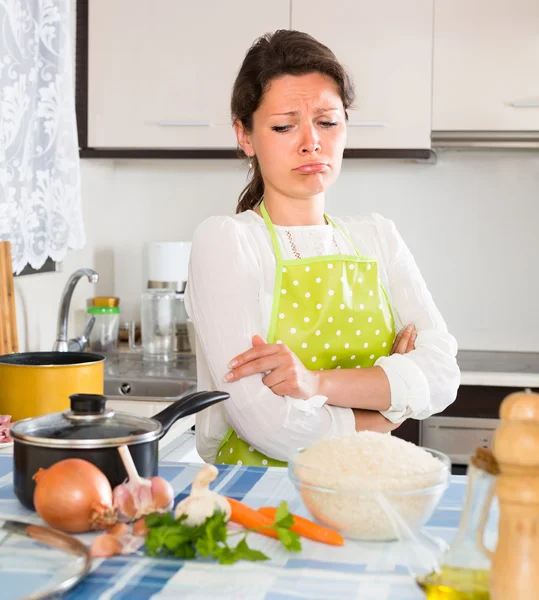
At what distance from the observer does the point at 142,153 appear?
2.94 metres

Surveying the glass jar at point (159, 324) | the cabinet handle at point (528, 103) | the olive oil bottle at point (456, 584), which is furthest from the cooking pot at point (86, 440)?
the cabinet handle at point (528, 103)

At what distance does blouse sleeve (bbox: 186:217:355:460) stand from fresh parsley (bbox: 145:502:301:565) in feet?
1.77

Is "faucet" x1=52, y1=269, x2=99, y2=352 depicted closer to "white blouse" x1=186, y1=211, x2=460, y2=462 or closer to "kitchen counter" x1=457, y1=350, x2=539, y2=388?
"white blouse" x1=186, y1=211, x2=460, y2=462

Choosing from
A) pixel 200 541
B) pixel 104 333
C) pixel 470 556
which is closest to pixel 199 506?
pixel 200 541

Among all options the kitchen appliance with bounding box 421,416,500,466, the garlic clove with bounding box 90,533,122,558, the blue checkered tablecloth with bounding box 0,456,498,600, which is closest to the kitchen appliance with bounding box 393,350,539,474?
the kitchen appliance with bounding box 421,416,500,466

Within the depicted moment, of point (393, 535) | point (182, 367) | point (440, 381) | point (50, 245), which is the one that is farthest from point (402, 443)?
point (182, 367)

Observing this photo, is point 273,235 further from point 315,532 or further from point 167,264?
point 167,264

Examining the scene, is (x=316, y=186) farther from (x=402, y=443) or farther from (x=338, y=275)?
(x=402, y=443)

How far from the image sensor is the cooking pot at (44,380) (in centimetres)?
154

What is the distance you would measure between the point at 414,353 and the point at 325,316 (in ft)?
0.55

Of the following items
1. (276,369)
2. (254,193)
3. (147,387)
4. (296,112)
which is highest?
(296,112)

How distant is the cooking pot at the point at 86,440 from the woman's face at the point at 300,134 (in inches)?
26.4

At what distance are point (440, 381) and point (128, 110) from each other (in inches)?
68.5

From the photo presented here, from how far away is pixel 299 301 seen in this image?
153 centimetres
